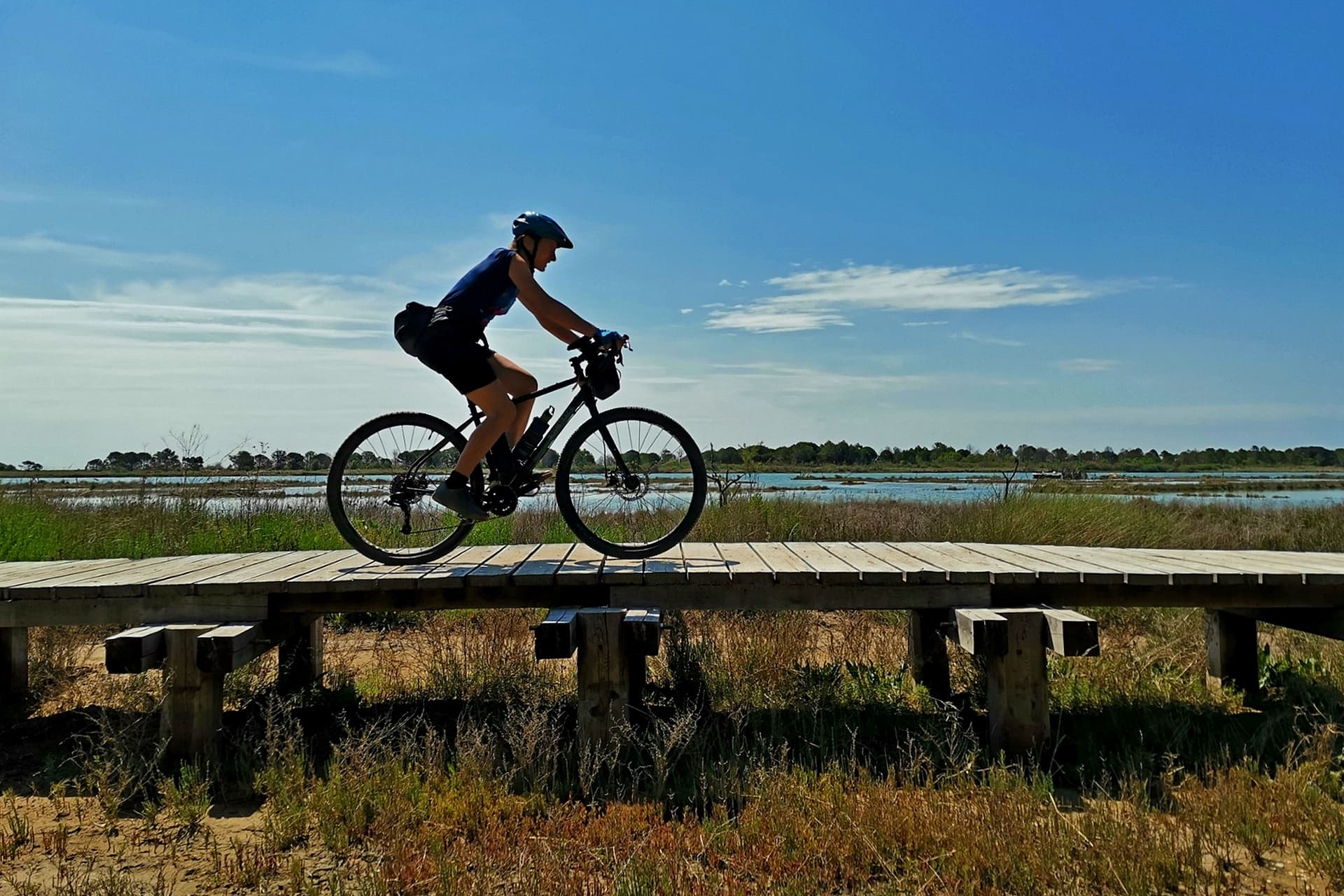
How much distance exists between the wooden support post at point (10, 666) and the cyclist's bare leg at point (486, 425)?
304cm

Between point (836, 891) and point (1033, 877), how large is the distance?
0.64m

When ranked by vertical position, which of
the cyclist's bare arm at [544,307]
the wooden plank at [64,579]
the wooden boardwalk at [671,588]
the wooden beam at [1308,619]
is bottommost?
the wooden beam at [1308,619]

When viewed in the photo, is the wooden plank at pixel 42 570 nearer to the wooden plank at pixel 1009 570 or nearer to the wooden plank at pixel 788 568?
the wooden plank at pixel 788 568

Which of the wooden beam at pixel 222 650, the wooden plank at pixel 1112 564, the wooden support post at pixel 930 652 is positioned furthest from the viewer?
the wooden support post at pixel 930 652

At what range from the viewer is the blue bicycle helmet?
4629 mm

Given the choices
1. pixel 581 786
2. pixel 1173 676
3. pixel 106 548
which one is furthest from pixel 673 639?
pixel 106 548

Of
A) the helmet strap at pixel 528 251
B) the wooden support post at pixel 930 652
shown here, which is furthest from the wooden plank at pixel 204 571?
the wooden support post at pixel 930 652

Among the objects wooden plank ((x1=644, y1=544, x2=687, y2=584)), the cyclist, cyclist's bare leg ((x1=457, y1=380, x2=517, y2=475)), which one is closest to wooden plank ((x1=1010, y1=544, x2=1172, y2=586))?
wooden plank ((x1=644, y1=544, x2=687, y2=584))

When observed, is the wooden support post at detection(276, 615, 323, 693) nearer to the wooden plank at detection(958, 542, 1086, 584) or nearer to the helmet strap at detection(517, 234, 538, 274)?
the helmet strap at detection(517, 234, 538, 274)

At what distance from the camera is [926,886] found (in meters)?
2.79

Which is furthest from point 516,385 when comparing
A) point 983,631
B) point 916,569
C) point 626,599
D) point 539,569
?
point 983,631

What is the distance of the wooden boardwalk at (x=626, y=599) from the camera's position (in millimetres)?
3984

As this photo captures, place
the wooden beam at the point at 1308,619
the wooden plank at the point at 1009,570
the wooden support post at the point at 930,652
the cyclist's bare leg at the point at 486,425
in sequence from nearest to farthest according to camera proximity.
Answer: the wooden plank at the point at 1009,570
the wooden beam at the point at 1308,619
the cyclist's bare leg at the point at 486,425
the wooden support post at the point at 930,652

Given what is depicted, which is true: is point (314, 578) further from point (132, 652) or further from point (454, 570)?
point (132, 652)
